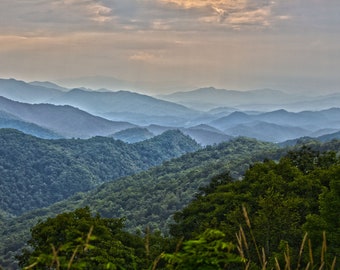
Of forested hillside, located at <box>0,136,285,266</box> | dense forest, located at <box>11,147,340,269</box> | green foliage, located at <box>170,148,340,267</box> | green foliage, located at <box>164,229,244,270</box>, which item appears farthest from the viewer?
forested hillside, located at <box>0,136,285,266</box>

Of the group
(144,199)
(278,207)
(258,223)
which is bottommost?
(144,199)

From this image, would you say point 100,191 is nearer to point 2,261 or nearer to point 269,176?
point 2,261

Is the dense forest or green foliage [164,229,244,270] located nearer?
green foliage [164,229,244,270]

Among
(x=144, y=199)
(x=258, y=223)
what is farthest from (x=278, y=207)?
(x=144, y=199)

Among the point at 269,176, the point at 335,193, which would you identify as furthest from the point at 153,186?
the point at 335,193

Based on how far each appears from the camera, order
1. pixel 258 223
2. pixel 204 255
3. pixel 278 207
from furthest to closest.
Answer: pixel 278 207 < pixel 258 223 < pixel 204 255

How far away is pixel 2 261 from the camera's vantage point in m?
120

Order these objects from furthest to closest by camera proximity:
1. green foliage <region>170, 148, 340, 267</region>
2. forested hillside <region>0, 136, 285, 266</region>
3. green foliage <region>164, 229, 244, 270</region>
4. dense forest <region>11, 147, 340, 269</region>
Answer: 1. forested hillside <region>0, 136, 285, 266</region>
2. green foliage <region>170, 148, 340, 267</region>
3. dense forest <region>11, 147, 340, 269</region>
4. green foliage <region>164, 229, 244, 270</region>

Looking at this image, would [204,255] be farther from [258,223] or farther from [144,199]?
[144,199]

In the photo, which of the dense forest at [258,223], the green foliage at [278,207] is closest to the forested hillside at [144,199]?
the green foliage at [278,207]

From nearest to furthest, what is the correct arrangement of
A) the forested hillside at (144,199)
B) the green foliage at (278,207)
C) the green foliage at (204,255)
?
1. the green foliage at (204,255)
2. the green foliage at (278,207)
3. the forested hillside at (144,199)

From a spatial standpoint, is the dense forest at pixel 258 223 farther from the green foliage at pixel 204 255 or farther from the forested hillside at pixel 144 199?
the forested hillside at pixel 144 199

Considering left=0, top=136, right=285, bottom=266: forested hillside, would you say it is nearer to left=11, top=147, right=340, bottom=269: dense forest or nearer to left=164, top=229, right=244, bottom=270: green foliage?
left=11, top=147, right=340, bottom=269: dense forest

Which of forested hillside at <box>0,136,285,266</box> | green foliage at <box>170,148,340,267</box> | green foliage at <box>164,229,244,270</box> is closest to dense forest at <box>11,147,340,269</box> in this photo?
green foliage at <box>170,148,340,267</box>
